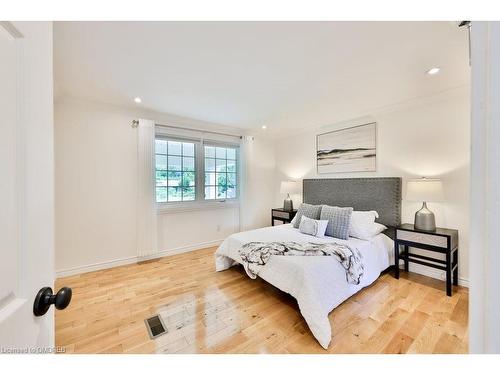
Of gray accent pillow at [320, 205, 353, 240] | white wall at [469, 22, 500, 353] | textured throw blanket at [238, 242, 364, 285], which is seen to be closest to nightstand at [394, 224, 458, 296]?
gray accent pillow at [320, 205, 353, 240]

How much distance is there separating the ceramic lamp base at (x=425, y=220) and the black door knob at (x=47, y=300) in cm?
313

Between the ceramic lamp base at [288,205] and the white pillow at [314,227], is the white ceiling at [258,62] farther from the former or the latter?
the ceramic lamp base at [288,205]

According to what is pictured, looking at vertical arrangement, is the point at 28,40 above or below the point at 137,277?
above

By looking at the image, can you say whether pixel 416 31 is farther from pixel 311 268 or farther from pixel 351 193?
pixel 351 193

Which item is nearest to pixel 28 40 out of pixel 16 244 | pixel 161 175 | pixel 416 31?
pixel 16 244

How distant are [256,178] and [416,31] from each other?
3302mm

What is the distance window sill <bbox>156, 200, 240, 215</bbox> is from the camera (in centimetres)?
338

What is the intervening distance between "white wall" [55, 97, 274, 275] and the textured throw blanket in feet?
5.94

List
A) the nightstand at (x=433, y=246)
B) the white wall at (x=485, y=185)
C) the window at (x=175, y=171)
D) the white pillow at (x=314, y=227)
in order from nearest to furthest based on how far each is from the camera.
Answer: the white wall at (x=485, y=185), the nightstand at (x=433, y=246), the white pillow at (x=314, y=227), the window at (x=175, y=171)

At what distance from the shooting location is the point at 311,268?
1798 mm

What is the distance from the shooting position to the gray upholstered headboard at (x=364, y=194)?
2.83 m

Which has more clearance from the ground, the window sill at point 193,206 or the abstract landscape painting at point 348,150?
the abstract landscape painting at point 348,150

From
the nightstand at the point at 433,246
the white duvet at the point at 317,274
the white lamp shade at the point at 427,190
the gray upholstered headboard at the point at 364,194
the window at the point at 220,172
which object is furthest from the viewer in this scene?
the window at the point at 220,172

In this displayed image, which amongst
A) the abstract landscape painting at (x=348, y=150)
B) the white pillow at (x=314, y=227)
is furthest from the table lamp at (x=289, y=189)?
the white pillow at (x=314, y=227)
